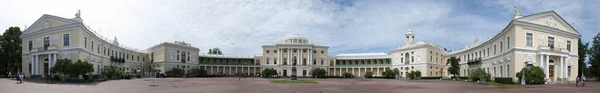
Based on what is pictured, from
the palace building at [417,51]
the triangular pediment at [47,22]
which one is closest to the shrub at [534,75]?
the palace building at [417,51]

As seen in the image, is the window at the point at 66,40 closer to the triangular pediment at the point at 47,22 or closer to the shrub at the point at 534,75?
the triangular pediment at the point at 47,22

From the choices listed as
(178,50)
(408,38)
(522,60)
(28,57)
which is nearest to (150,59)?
(178,50)

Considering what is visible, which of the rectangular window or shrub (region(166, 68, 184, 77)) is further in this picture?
shrub (region(166, 68, 184, 77))

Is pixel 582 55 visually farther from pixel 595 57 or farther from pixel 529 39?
pixel 529 39

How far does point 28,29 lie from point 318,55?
4965cm

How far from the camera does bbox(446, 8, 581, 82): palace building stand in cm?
3400

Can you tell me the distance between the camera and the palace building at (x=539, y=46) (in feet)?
112

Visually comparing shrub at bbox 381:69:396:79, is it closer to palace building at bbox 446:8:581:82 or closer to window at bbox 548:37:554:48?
palace building at bbox 446:8:581:82

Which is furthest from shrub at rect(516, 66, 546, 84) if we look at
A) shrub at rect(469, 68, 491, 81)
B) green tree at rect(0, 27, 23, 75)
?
green tree at rect(0, 27, 23, 75)

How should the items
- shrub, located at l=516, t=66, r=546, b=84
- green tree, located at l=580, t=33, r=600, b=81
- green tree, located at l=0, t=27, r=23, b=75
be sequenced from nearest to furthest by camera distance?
shrub, located at l=516, t=66, r=546, b=84
green tree, located at l=0, t=27, r=23, b=75
green tree, located at l=580, t=33, r=600, b=81

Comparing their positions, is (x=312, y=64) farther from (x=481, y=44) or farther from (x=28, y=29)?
(x=28, y=29)

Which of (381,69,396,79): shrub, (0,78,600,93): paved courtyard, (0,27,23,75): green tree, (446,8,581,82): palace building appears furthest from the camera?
(381,69,396,79): shrub

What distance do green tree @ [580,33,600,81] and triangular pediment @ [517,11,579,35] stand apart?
9.45 metres

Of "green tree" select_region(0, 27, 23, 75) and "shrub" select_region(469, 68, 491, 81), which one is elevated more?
"green tree" select_region(0, 27, 23, 75)
